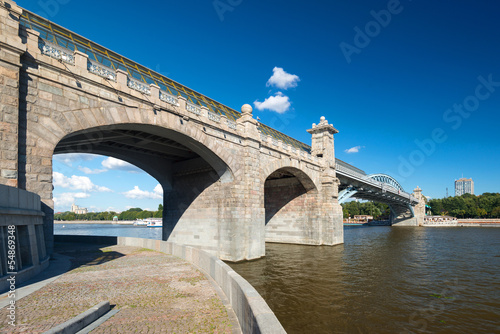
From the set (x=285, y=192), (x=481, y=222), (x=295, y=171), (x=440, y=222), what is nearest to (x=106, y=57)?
(x=295, y=171)

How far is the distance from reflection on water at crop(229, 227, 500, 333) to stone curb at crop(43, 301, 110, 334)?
5472 millimetres

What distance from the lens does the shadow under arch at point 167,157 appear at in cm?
1783

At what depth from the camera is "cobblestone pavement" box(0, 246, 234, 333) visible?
18.6 ft

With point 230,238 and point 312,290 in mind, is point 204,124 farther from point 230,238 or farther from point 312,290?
point 312,290

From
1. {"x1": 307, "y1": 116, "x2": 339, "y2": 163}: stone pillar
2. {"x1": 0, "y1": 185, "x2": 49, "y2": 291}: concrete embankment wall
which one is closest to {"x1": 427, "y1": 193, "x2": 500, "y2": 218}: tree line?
{"x1": 307, "y1": 116, "x2": 339, "y2": 163}: stone pillar

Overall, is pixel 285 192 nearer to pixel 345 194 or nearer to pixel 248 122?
pixel 345 194

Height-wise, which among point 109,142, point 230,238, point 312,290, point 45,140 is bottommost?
point 312,290

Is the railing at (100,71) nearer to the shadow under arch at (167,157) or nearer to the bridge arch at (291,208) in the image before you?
the shadow under arch at (167,157)

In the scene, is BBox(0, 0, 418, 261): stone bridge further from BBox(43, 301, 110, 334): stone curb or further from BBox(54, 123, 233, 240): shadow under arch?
BBox(43, 301, 110, 334): stone curb

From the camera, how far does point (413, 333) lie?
8492 mm

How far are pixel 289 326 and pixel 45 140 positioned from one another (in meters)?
11.1

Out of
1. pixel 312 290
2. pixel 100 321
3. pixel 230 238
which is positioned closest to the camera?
pixel 100 321

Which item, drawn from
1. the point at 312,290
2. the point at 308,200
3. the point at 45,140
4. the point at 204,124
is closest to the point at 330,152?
the point at 308,200

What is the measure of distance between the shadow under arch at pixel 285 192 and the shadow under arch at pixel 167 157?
407 inches
